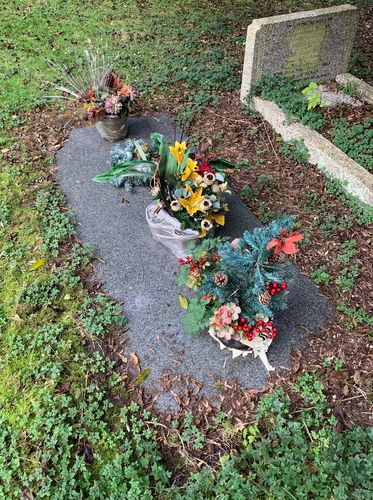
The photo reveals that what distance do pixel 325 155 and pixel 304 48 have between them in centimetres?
166

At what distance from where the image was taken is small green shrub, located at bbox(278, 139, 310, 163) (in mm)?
4969

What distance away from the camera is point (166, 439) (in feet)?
9.47

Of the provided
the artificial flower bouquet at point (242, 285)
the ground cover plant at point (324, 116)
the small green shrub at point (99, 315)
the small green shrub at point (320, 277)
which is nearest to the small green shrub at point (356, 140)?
the ground cover plant at point (324, 116)

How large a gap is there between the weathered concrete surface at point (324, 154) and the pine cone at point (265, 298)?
198 cm

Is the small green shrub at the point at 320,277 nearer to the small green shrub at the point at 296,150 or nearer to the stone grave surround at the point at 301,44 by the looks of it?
the small green shrub at the point at 296,150

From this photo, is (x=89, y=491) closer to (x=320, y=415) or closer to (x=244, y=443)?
(x=244, y=443)

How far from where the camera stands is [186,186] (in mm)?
3674

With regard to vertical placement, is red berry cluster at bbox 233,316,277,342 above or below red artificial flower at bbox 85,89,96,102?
below

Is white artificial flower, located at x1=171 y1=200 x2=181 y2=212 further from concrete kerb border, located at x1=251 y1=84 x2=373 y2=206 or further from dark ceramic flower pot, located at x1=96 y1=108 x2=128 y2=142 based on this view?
concrete kerb border, located at x1=251 y1=84 x2=373 y2=206

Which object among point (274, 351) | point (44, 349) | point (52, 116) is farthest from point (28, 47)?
point (274, 351)

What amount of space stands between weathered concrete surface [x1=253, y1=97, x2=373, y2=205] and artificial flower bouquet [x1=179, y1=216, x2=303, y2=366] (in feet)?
5.85

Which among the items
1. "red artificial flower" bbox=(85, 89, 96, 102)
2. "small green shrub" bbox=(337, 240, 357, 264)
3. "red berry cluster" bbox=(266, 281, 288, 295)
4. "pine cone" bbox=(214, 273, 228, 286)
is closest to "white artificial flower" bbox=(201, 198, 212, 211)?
"pine cone" bbox=(214, 273, 228, 286)

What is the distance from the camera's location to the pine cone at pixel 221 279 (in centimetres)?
293

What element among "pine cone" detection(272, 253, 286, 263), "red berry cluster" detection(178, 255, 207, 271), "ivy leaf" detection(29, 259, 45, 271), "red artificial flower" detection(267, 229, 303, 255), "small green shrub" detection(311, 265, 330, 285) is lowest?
"ivy leaf" detection(29, 259, 45, 271)
